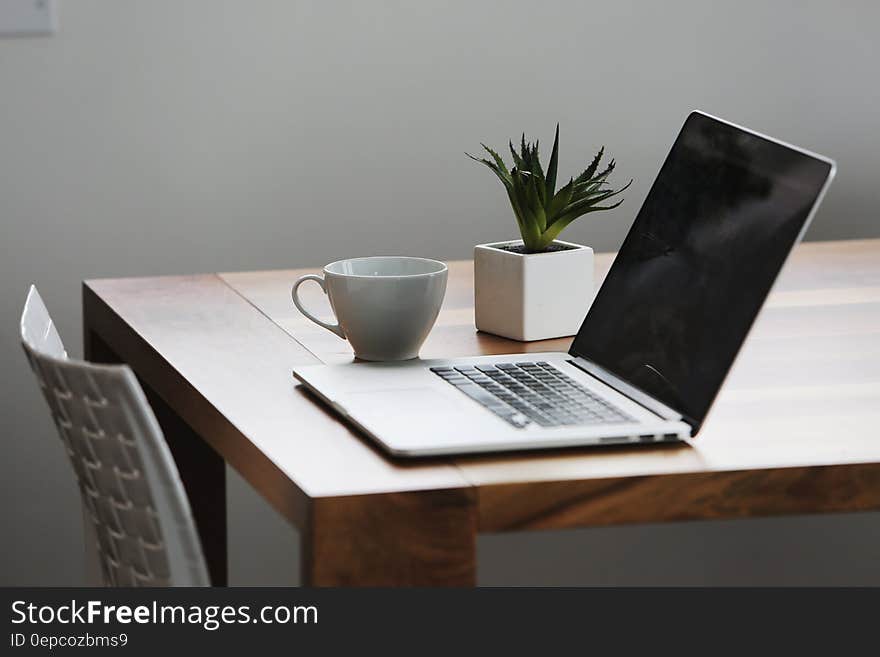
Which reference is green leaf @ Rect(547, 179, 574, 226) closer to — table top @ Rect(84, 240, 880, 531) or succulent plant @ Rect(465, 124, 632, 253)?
succulent plant @ Rect(465, 124, 632, 253)

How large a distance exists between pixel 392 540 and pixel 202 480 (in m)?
0.84

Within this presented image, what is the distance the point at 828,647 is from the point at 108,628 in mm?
546

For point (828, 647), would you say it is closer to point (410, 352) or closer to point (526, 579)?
point (410, 352)

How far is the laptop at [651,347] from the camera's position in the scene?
100 cm

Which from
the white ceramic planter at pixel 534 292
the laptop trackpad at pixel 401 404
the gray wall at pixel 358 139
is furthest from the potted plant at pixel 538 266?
the gray wall at pixel 358 139

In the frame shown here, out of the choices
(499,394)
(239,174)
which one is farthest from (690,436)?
(239,174)

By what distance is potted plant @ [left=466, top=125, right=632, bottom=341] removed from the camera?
1.34m

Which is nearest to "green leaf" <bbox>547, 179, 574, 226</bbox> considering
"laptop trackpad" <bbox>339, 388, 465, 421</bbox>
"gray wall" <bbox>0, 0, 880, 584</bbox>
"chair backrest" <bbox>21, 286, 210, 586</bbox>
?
"laptop trackpad" <bbox>339, 388, 465, 421</bbox>

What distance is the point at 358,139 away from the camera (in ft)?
7.48

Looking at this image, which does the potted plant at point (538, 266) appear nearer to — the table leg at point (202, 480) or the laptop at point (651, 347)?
the laptop at point (651, 347)

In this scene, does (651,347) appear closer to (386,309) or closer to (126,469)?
(386,309)

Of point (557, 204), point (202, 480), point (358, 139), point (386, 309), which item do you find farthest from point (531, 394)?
point (358, 139)

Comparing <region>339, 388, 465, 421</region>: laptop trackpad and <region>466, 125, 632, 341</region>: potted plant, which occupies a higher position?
<region>466, 125, 632, 341</region>: potted plant

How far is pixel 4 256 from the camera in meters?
2.15
